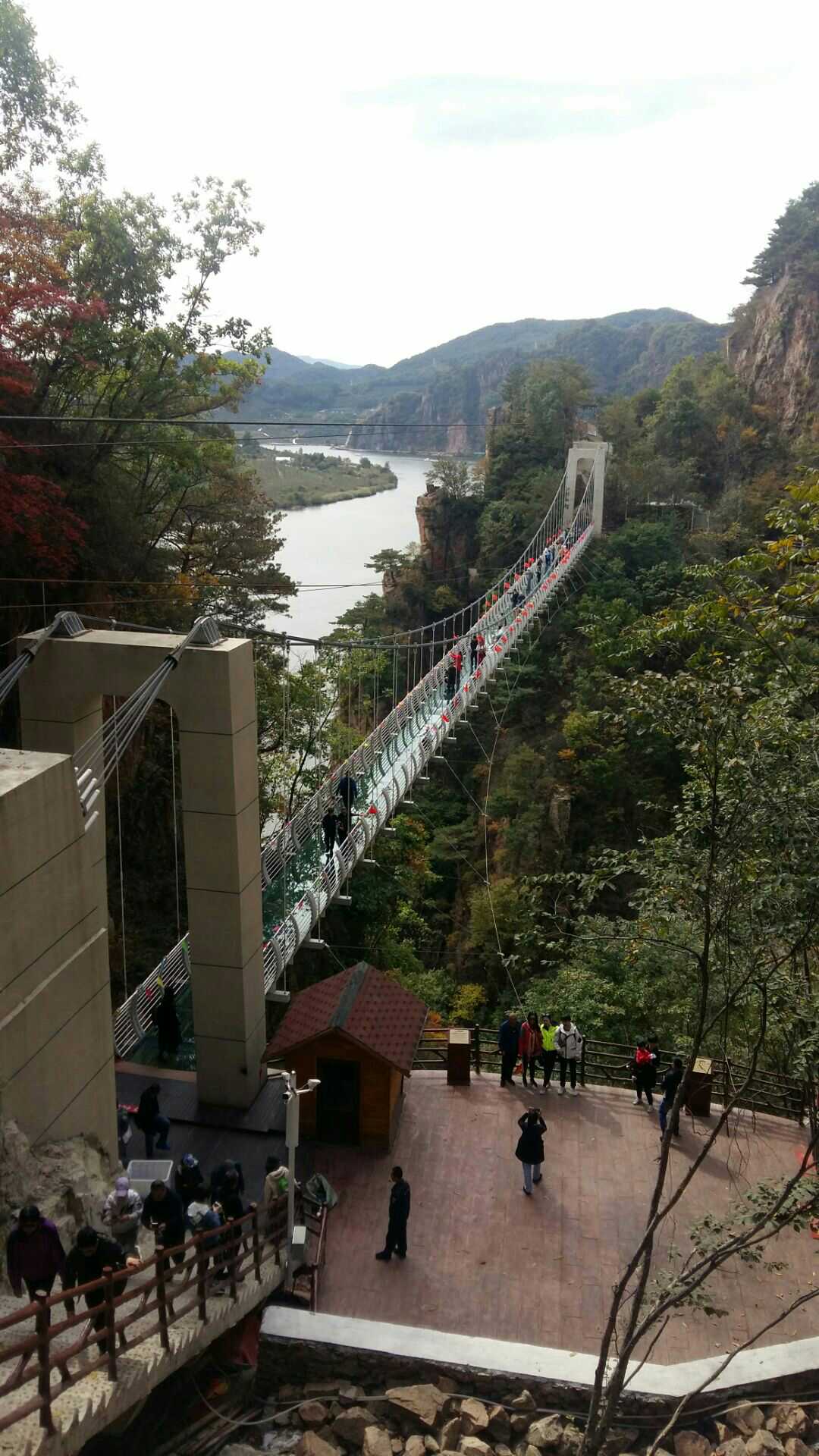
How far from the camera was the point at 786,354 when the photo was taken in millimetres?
32312

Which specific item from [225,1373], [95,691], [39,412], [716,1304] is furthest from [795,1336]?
[39,412]

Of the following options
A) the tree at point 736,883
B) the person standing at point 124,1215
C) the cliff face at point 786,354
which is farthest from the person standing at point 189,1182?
the cliff face at point 786,354

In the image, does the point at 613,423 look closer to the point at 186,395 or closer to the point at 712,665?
the point at 186,395

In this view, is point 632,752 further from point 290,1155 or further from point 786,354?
point 786,354

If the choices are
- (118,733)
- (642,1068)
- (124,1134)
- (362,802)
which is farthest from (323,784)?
(118,733)

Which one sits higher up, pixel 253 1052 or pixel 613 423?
pixel 613 423

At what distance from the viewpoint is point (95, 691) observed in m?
6.85

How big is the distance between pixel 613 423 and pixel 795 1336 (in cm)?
3021

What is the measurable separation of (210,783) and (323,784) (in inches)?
213

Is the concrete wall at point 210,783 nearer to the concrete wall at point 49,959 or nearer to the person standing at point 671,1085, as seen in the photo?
the concrete wall at point 49,959

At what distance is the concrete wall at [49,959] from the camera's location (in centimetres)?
456

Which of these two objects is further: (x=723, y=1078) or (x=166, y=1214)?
(x=723, y=1078)

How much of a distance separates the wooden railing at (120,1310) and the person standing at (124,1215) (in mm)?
211

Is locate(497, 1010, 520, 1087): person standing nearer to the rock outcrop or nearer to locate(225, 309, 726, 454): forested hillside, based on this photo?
the rock outcrop
